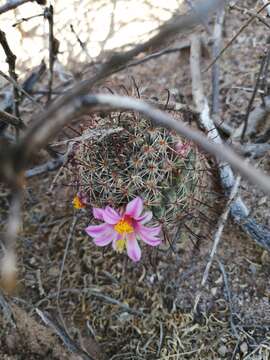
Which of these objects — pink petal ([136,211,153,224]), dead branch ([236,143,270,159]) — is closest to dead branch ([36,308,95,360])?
pink petal ([136,211,153,224])

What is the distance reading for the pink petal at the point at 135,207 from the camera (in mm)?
1302

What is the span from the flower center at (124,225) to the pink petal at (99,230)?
47mm

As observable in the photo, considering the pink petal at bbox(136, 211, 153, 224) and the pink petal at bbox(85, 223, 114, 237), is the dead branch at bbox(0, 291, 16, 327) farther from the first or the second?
the pink petal at bbox(136, 211, 153, 224)

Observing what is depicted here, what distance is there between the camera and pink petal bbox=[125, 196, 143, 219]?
4.27ft

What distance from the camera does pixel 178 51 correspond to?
7.45 feet

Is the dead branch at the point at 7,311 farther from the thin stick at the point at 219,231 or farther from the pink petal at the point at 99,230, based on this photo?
the thin stick at the point at 219,231

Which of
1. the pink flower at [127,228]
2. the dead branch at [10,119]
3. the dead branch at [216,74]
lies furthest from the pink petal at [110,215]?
the dead branch at [216,74]

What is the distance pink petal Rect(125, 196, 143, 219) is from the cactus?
0.05 metres

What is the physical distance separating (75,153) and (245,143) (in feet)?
2.13

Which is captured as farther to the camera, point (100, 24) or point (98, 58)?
point (100, 24)

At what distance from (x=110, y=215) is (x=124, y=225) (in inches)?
1.9

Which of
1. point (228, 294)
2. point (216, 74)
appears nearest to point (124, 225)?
point (228, 294)

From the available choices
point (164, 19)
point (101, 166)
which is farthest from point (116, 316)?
point (164, 19)

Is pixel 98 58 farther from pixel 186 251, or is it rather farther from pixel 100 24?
pixel 186 251
